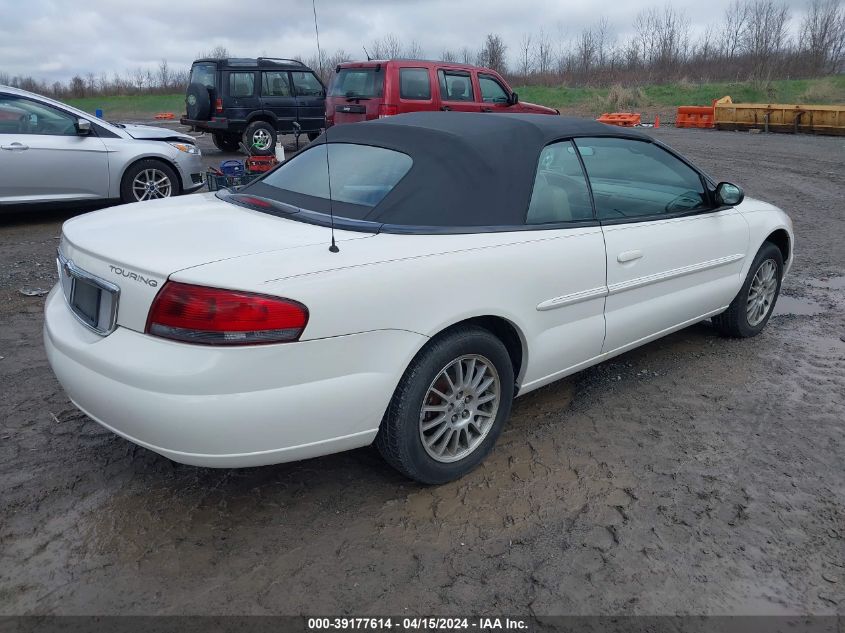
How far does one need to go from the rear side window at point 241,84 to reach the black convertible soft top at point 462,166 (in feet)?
39.1

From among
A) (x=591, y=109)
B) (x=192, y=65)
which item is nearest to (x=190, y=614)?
(x=192, y=65)

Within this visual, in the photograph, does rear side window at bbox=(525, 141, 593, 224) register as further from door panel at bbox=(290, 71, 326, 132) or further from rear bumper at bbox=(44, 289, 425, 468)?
door panel at bbox=(290, 71, 326, 132)

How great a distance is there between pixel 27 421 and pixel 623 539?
301 cm

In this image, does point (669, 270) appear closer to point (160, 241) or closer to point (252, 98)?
point (160, 241)

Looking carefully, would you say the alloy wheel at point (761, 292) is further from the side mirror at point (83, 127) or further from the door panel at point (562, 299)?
the side mirror at point (83, 127)

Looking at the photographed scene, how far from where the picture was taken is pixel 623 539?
9.21 feet

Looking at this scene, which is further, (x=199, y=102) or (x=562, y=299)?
(x=199, y=102)

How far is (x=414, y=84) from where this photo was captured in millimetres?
12086

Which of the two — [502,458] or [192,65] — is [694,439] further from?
[192,65]

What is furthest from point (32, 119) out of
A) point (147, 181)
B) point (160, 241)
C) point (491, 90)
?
point (491, 90)

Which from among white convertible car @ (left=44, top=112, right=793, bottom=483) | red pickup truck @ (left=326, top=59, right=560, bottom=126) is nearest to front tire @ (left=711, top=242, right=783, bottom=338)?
white convertible car @ (left=44, top=112, right=793, bottom=483)

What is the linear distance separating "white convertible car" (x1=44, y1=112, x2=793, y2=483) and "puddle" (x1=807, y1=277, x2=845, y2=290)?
271 centimetres

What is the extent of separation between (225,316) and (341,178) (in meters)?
1.29

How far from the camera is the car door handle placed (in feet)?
12.0
